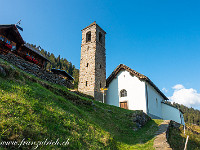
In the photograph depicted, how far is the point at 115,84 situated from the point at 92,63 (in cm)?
516

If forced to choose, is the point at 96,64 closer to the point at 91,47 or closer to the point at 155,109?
the point at 91,47

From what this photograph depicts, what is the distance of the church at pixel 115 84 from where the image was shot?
21.2m

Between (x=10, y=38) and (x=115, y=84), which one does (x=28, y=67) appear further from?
(x=115, y=84)

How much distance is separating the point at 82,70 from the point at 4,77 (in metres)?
15.6

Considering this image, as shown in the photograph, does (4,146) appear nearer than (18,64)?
Yes

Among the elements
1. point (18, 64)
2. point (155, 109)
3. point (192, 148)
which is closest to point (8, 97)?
point (18, 64)

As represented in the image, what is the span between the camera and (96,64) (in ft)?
76.6

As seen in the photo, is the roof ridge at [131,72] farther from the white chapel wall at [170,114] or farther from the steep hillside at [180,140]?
the steep hillside at [180,140]

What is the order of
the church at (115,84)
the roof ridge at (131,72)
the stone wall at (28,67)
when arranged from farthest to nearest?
the church at (115,84)
the roof ridge at (131,72)
the stone wall at (28,67)

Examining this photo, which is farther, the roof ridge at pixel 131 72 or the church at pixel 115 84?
the church at pixel 115 84

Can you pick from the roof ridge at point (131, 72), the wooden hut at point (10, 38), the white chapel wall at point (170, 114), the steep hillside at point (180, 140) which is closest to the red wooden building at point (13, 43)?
the wooden hut at point (10, 38)

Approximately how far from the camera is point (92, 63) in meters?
23.2

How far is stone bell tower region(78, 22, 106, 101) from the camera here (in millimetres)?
22500

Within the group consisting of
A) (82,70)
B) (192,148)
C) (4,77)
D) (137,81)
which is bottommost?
(192,148)
